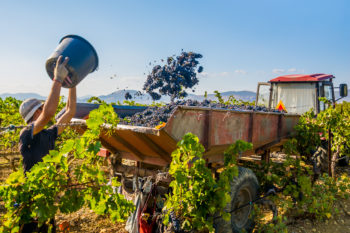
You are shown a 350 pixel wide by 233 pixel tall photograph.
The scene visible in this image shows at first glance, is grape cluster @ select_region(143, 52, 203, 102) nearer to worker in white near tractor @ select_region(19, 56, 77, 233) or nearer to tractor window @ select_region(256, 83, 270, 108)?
tractor window @ select_region(256, 83, 270, 108)

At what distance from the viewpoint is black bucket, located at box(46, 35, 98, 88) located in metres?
2.83

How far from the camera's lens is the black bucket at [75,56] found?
283 centimetres

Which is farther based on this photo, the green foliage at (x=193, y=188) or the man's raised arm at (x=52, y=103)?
the green foliage at (x=193, y=188)

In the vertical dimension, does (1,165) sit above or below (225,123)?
below

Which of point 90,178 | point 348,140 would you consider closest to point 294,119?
point 348,140

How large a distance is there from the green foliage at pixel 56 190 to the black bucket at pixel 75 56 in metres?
1.19

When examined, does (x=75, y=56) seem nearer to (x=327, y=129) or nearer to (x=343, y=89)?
(x=327, y=129)

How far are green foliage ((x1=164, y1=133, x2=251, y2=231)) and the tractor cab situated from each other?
5462mm

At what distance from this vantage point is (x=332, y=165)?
514 cm

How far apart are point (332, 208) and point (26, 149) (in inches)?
188

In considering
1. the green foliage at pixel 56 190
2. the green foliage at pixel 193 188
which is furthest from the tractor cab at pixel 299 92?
the green foliage at pixel 56 190

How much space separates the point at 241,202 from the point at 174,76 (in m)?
10.1

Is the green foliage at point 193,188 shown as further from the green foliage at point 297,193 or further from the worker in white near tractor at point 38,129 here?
the green foliage at point 297,193

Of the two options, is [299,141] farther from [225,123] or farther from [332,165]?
[225,123]
